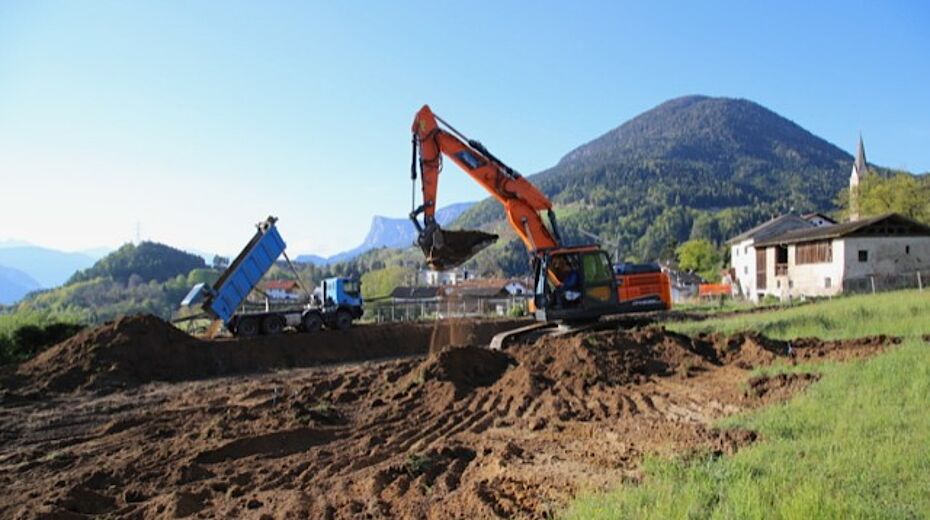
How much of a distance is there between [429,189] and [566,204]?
185 metres

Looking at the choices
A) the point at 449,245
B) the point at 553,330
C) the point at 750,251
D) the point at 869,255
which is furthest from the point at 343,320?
the point at 750,251

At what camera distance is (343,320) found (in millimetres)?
24609

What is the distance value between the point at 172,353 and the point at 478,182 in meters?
9.86

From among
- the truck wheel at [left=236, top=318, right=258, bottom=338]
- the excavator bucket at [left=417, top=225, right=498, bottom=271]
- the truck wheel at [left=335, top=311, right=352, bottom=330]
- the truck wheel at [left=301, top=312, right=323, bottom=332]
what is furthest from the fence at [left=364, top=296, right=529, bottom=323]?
the excavator bucket at [left=417, top=225, right=498, bottom=271]

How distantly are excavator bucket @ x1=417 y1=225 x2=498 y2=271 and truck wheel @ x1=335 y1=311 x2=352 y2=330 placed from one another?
9444 mm

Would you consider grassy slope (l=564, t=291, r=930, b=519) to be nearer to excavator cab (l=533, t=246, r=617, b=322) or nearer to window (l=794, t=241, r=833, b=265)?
excavator cab (l=533, t=246, r=617, b=322)

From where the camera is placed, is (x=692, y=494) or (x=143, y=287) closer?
(x=692, y=494)

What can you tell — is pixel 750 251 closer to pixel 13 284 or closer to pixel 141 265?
pixel 141 265

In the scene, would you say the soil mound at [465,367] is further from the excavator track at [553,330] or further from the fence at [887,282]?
the fence at [887,282]

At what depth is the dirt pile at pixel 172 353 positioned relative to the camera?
15.8 metres

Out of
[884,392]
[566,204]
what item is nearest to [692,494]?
[884,392]

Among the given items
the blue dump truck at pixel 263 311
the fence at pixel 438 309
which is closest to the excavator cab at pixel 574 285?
the blue dump truck at pixel 263 311

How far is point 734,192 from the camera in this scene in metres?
194

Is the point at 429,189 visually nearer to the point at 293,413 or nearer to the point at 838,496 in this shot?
the point at 293,413
